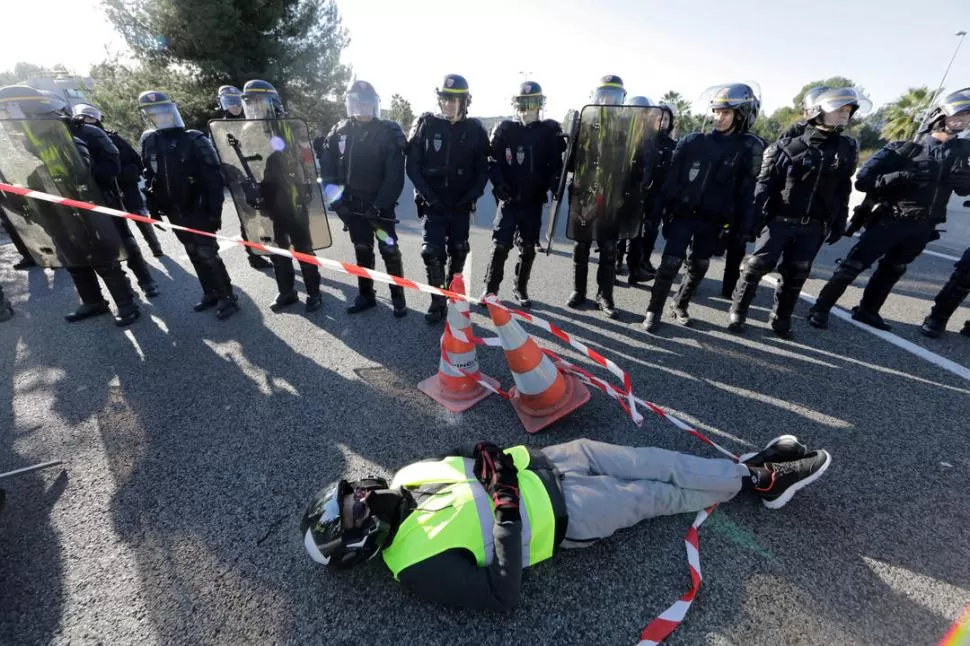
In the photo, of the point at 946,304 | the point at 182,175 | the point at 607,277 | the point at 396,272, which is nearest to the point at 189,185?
the point at 182,175

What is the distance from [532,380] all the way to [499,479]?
1.06 meters

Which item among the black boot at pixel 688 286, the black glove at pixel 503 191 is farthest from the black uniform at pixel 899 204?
the black glove at pixel 503 191

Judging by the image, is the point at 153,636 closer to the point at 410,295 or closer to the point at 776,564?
the point at 776,564

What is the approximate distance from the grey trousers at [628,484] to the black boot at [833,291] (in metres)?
3.12

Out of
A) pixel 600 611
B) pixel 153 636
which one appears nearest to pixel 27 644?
pixel 153 636

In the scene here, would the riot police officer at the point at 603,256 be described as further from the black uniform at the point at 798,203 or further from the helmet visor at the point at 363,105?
the helmet visor at the point at 363,105

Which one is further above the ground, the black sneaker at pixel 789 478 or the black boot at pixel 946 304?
the black boot at pixel 946 304

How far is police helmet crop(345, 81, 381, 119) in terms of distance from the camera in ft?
12.7

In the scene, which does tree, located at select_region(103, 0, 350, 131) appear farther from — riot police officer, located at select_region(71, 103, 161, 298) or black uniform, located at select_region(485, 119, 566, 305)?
black uniform, located at select_region(485, 119, 566, 305)

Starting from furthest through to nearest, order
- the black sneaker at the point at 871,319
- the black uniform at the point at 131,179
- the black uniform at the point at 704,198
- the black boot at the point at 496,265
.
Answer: the black uniform at the point at 131,179 → the black boot at the point at 496,265 → the black sneaker at the point at 871,319 → the black uniform at the point at 704,198

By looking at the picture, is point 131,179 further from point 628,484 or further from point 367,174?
point 628,484

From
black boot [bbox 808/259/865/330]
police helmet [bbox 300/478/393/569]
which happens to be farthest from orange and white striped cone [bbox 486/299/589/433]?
black boot [bbox 808/259/865/330]

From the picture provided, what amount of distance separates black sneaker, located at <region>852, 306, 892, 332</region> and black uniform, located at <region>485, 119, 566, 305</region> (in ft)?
12.3

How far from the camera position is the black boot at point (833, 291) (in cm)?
423
